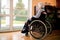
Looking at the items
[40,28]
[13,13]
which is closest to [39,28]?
[40,28]

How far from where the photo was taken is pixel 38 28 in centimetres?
413

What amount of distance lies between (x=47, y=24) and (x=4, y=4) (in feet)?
7.86

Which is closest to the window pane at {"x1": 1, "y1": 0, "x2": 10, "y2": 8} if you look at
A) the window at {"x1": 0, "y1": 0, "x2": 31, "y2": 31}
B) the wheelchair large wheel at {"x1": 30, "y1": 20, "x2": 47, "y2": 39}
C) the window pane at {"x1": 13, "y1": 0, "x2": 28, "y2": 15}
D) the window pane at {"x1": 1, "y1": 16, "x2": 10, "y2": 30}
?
the window at {"x1": 0, "y1": 0, "x2": 31, "y2": 31}

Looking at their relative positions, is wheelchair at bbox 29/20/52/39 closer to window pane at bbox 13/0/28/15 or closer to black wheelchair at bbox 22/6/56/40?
black wheelchair at bbox 22/6/56/40

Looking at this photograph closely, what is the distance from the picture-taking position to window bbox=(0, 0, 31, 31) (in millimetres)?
5808

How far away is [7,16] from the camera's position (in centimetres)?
586

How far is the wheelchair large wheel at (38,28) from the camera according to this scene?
405 centimetres

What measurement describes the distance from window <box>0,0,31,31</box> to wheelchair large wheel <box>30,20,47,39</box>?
1879mm

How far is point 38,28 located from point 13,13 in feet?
7.18

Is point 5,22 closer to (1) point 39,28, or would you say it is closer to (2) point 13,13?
(2) point 13,13

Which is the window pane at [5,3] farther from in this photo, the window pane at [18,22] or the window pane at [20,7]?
the window pane at [18,22]

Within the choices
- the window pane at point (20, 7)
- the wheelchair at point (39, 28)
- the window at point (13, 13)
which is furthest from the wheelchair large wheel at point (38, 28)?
the window pane at point (20, 7)

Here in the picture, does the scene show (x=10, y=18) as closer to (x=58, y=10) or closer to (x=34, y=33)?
(x=34, y=33)

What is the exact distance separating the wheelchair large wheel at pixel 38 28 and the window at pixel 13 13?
1879 millimetres
